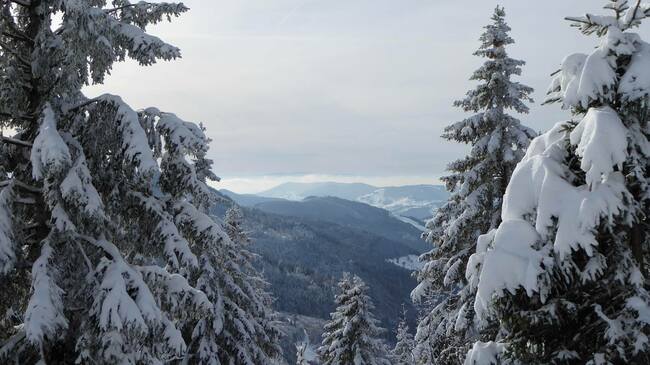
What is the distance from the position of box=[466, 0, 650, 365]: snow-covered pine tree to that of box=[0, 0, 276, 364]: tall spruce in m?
4.24

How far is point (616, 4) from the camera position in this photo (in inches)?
237

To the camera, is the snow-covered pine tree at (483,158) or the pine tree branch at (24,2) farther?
the snow-covered pine tree at (483,158)

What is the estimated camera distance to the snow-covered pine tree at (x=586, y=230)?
5324mm

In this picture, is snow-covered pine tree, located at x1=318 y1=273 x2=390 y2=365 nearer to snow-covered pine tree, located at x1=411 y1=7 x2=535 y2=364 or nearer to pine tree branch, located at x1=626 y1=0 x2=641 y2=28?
snow-covered pine tree, located at x1=411 y1=7 x2=535 y2=364

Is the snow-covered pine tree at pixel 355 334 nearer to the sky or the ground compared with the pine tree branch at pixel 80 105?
nearer to the ground

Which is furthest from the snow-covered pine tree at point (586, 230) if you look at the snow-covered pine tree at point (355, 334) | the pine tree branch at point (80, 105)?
the snow-covered pine tree at point (355, 334)

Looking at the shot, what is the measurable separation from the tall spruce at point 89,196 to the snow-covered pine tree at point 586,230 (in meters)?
4.24

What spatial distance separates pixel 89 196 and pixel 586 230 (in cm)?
593

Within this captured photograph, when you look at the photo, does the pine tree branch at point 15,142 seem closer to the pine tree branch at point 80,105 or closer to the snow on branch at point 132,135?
the pine tree branch at point 80,105

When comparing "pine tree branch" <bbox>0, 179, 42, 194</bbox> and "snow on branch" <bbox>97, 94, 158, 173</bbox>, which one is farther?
"snow on branch" <bbox>97, 94, 158, 173</bbox>

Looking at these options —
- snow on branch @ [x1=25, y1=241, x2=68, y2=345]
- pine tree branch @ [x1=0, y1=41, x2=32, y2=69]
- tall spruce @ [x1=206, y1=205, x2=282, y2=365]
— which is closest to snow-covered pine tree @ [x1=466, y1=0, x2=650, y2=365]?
snow on branch @ [x1=25, y1=241, x2=68, y2=345]

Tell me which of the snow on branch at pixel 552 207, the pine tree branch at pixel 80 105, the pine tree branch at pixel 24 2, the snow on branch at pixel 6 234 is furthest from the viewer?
the pine tree branch at pixel 80 105

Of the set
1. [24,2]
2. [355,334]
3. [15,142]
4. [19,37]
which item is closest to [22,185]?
[15,142]

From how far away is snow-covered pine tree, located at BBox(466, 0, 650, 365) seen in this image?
5324mm
